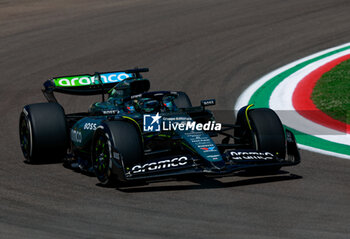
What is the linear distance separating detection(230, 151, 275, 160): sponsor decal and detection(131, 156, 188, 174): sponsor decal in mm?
664

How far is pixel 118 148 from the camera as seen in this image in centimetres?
979

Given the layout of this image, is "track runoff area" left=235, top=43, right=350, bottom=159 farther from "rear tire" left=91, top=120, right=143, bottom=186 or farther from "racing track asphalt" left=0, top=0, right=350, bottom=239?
"rear tire" left=91, top=120, right=143, bottom=186

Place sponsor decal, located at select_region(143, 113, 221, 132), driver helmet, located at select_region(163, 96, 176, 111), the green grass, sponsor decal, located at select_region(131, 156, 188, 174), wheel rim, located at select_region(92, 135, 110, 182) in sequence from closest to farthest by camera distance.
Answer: sponsor decal, located at select_region(131, 156, 188, 174)
wheel rim, located at select_region(92, 135, 110, 182)
sponsor decal, located at select_region(143, 113, 221, 132)
driver helmet, located at select_region(163, 96, 176, 111)
the green grass

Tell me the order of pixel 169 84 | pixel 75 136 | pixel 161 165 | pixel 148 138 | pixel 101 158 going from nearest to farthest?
1. pixel 161 165
2. pixel 101 158
3. pixel 148 138
4. pixel 75 136
5. pixel 169 84

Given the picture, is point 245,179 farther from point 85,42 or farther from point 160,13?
point 160,13

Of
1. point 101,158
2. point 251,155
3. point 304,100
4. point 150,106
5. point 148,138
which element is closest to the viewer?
point 251,155

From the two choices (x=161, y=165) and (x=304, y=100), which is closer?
(x=161, y=165)

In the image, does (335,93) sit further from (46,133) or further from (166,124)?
(46,133)

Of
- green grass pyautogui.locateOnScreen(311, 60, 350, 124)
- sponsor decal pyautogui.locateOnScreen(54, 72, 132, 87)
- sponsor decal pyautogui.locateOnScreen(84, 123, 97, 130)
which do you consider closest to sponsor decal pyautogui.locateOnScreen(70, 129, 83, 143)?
sponsor decal pyautogui.locateOnScreen(84, 123, 97, 130)

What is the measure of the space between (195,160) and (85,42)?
524 inches

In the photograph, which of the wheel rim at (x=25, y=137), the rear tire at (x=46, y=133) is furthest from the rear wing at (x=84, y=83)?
the rear tire at (x=46, y=133)

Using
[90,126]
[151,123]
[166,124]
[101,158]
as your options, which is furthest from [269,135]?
[90,126]

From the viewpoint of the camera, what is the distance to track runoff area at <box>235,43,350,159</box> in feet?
41.1

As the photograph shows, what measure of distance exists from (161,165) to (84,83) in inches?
142
